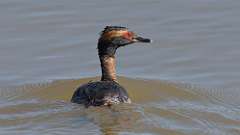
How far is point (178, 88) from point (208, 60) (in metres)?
1.23

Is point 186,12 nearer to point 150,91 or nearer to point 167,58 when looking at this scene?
point 167,58

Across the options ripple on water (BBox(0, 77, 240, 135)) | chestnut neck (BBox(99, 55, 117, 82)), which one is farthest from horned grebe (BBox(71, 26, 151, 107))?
ripple on water (BBox(0, 77, 240, 135))

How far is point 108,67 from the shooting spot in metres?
13.3

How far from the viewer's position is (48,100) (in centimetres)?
1295

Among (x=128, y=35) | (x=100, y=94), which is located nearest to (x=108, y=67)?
(x=128, y=35)

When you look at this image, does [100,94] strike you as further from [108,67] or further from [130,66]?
[130,66]

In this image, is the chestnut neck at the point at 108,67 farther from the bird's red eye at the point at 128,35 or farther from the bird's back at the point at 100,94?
the bird's back at the point at 100,94

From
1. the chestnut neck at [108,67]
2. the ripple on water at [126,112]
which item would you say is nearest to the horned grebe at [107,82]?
the chestnut neck at [108,67]

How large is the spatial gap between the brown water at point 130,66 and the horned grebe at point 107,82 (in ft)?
0.46

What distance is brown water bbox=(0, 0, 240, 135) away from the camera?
37.9ft

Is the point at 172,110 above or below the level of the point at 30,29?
below

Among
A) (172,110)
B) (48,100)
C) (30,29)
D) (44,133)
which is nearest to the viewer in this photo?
(44,133)

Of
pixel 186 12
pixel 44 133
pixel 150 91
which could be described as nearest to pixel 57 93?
pixel 150 91

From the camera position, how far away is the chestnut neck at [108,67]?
1328 cm
